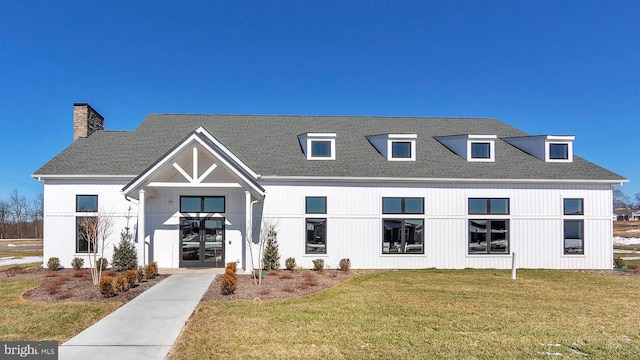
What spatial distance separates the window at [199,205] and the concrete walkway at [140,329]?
566 centimetres

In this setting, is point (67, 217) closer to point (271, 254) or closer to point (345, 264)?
point (271, 254)


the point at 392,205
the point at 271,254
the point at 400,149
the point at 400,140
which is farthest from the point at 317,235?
the point at 400,140

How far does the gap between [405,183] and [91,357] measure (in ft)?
47.1

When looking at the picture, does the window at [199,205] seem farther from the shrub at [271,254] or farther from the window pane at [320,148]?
the window pane at [320,148]

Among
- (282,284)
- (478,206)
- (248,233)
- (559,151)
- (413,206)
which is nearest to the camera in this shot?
(282,284)

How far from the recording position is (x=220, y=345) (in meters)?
7.67

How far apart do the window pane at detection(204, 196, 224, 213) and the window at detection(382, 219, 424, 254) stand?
24.4 ft

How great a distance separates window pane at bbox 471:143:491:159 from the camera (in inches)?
797

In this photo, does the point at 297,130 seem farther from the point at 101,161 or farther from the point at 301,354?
the point at 301,354

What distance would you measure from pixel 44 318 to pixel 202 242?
863 centimetres

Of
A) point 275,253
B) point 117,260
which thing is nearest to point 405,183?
point 275,253

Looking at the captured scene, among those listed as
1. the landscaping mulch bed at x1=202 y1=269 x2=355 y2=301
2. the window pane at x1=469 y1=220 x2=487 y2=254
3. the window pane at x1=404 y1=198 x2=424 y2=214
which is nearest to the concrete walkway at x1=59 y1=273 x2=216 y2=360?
the landscaping mulch bed at x1=202 y1=269 x2=355 y2=301

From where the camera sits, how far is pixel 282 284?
1440 centimetres

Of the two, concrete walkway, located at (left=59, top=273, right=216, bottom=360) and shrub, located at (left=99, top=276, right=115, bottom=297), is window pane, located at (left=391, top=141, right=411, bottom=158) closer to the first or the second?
concrete walkway, located at (left=59, top=273, right=216, bottom=360)
